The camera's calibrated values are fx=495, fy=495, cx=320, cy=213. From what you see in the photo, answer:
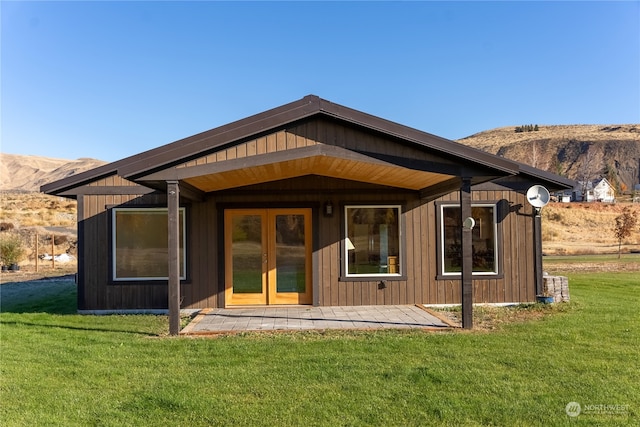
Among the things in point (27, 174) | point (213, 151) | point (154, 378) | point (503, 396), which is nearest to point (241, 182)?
point (213, 151)

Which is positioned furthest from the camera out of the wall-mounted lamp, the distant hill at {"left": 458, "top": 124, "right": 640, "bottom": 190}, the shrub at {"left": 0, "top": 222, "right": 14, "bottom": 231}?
the distant hill at {"left": 458, "top": 124, "right": 640, "bottom": 190}

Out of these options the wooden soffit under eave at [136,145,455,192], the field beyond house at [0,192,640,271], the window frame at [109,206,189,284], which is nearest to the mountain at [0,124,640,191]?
the field beyond house at [0,192,640,271]

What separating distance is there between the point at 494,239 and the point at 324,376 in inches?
228

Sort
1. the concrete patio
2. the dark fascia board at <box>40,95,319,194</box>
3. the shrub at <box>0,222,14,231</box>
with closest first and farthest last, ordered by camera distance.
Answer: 1. the dark fascia board at <box>40,95,319,194</box>
2. the concrete patio
3. the shrub at <box>0,222,14,231</box>

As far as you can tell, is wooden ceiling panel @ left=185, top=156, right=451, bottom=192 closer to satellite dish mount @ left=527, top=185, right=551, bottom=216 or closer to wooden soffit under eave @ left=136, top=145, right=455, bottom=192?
wooden soffit under eave @ left=136, top=145, right=455, bottom=192

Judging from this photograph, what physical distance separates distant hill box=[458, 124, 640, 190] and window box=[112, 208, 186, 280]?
71.3m

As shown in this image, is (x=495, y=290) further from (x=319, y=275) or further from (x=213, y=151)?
(x=213, y=151)

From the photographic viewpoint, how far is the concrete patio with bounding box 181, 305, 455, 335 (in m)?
7.18

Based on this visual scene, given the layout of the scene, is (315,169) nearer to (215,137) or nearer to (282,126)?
(282,126)

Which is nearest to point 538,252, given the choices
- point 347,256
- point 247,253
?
point 347,256

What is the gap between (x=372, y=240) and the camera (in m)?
9.48

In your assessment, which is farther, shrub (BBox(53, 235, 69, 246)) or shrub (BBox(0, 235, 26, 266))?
shrub (BBox(53, 235, 69, 246))

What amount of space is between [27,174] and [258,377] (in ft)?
440

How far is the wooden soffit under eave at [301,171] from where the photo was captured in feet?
22.1
